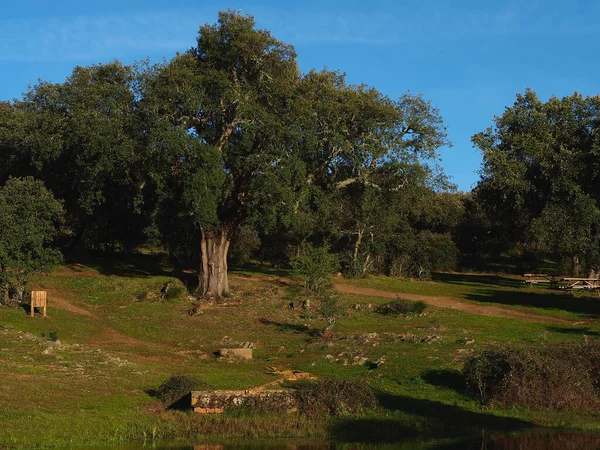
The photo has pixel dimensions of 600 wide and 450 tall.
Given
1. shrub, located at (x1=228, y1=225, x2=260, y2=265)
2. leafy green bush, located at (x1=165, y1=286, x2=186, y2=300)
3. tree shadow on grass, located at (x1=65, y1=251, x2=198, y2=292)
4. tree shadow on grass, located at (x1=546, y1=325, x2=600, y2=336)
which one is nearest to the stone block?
leafy green bush, located at (x1=165, y1=286, x2=186, y2=300)

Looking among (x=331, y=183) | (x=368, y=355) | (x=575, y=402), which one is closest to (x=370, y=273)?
(x=331, y=183)

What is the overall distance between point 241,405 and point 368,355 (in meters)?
9.87

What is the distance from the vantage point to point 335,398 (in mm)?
20875

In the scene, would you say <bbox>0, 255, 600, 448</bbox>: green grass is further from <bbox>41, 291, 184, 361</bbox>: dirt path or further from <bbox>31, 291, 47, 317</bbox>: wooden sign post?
<bbox>31, 291, 47, 317</bbox>: wooden sign post

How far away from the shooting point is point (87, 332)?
36062 mm

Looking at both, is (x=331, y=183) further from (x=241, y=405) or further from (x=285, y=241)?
(x=241, y=405)

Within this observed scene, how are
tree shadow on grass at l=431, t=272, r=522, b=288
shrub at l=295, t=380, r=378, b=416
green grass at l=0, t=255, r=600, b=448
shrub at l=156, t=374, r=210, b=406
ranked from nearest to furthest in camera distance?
1. green grass at l=0, t=255, r=600, b=448
2. shrub at l=295, t=380, r=378, b=416
3. shrub at l=156, t=374, r=210, b=406
4. tree shadow on grass at l=431, t=272, r=522, b=288

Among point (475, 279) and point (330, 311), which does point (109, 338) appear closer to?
point (330, 311)

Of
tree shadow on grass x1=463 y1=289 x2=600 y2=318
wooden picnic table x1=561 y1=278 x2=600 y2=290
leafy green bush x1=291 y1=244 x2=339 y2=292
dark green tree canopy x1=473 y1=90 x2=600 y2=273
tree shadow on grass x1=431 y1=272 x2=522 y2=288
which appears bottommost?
tree shadow on grass x1=463 y1=289 x2=600 y2=318

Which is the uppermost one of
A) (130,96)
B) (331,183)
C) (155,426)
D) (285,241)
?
(130,96)

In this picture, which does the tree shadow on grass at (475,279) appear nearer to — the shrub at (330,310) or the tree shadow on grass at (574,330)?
the tree shadow on grass at (574,330)

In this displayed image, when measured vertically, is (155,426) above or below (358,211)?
below

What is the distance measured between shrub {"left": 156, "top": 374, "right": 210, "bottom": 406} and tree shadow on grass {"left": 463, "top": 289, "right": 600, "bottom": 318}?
26.1m

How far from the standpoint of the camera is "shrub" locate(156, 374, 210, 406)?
→ 71.6ft
